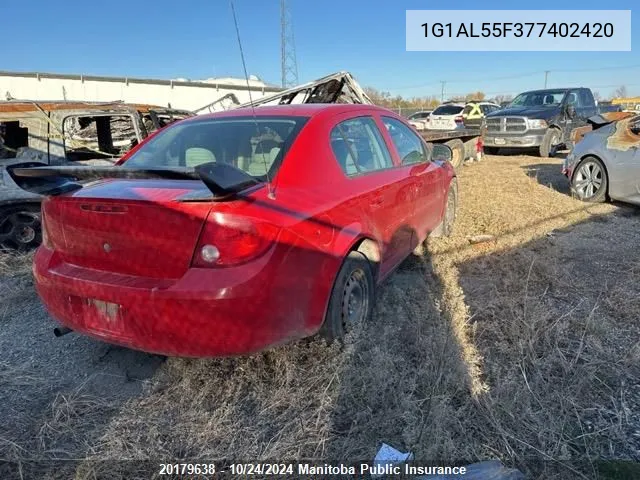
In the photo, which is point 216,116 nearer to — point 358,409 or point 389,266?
point 389,266

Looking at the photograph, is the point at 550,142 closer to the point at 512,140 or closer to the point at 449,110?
the point at 512,140

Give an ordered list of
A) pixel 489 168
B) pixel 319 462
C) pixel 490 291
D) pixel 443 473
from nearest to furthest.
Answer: pixel 443 473 < pixel 319 462 < pixel 490 291 < pixel 489 168

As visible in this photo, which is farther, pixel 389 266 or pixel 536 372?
pixel 389 266

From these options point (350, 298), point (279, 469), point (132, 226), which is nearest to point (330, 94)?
point (350, 298)

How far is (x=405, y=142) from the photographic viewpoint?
420 centimetres

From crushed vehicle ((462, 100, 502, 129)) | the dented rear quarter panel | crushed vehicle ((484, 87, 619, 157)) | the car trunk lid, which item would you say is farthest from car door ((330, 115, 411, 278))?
crushed vehicle ((462, 100, 502, 129))

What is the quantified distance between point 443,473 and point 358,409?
1.82ft

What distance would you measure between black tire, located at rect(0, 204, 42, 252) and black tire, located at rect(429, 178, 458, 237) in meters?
4.59

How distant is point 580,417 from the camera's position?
2312mm

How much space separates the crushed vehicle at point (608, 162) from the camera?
6.36 metres

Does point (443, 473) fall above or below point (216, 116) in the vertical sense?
below

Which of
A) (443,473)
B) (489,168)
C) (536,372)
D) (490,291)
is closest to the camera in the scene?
(443,473)

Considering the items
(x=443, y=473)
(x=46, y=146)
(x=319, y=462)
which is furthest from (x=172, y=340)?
(x=46, y=146)

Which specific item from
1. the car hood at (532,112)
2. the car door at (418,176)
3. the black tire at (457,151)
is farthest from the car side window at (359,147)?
the car hood at (532,112)
